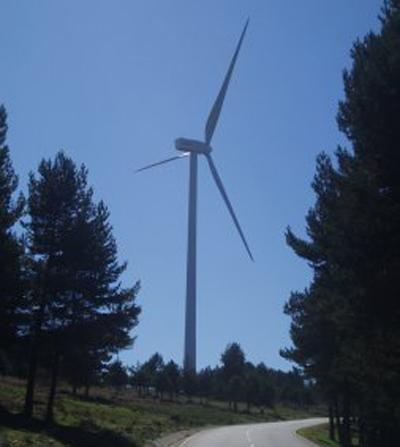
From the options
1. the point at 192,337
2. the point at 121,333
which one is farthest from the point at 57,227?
the point at 192,337

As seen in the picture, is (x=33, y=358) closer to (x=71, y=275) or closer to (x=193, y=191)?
(x=71, y=275)

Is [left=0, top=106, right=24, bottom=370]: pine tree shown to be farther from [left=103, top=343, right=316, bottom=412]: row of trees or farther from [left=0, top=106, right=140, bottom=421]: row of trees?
[left=103, top=343, right=316, bottom=412]: row of trees

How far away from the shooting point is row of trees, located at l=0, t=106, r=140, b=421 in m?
32.3

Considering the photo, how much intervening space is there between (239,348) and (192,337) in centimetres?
5270

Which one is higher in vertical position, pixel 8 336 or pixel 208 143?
pixel 208 143

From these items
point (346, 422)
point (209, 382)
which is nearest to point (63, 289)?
point (346, 422)

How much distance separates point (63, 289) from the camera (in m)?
33.8

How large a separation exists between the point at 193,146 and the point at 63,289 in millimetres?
46256

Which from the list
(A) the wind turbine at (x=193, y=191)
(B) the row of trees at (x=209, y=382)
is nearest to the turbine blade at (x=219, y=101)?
(A) the wind turbine at (x=193, y=191)

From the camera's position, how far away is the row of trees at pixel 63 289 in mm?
32312

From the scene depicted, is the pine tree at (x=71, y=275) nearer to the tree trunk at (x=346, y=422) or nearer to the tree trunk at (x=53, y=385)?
the tree trunk at (x=53, y=385)

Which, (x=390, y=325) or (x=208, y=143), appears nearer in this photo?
(x=390, y=325)

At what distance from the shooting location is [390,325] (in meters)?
20.6

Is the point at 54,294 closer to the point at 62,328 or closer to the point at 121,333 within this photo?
the point at 62,328
